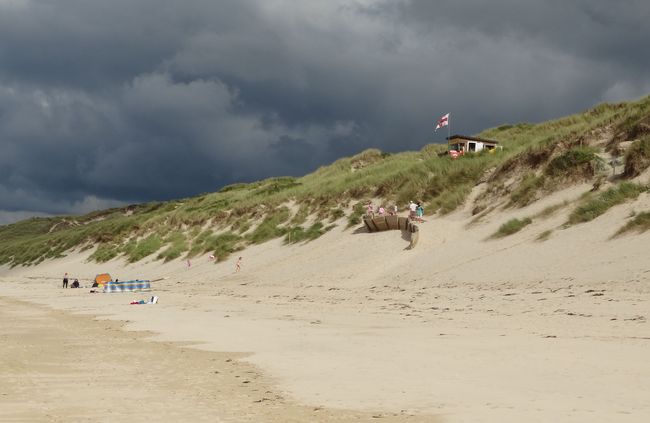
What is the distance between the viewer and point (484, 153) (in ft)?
120

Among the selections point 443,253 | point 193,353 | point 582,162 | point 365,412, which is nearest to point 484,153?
point 582,162

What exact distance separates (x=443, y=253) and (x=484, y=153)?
14.4 m

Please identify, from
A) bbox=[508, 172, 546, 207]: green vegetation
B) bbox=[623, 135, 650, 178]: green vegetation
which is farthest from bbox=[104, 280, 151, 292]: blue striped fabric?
bbox=[623, 135, 650, 178]: green vegetation

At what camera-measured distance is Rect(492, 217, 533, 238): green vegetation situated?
23531 millimetres

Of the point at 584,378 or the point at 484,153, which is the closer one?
the point at 584,378

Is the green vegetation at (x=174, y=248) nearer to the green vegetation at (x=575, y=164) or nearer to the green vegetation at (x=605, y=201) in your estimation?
the green vegetation at (x=575, y=164)

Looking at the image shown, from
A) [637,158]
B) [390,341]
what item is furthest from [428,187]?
[390,341]

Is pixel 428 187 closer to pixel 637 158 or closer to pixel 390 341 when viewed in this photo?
pixel 637 158

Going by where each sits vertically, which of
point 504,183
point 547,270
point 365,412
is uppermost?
point 504,183

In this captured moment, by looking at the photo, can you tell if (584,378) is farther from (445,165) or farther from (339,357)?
(445,165)

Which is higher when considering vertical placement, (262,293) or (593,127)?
(593,127)

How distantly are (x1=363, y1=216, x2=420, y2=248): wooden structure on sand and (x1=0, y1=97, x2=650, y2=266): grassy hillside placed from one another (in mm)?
2889

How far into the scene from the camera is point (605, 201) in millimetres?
21703

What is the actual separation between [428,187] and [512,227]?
11.2m
